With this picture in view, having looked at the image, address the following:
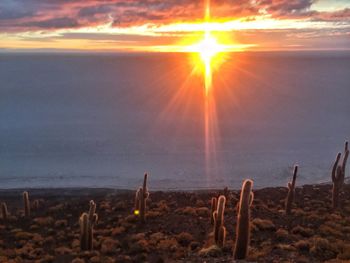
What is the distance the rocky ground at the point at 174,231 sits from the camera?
1750cm

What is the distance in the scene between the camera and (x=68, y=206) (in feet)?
104

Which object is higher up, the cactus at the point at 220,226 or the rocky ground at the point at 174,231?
the cactus at the point at 220,226

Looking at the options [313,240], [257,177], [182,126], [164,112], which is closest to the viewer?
[313,240]

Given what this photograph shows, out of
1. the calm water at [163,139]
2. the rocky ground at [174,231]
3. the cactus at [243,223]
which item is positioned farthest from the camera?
the calm water at [163,139]

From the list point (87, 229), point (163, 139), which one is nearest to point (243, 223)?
point (87, 229)

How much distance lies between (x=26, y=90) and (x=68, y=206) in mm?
108830

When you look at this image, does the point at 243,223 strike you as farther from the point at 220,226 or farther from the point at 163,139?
the point at 163,139

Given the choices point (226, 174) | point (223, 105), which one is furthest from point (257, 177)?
point (223, 105)

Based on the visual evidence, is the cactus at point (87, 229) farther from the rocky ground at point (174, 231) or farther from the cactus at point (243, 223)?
the cactus at point (243, 223)

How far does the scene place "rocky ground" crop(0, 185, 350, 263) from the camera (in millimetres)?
17500

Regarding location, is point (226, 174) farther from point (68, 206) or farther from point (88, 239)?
point (88, 239)

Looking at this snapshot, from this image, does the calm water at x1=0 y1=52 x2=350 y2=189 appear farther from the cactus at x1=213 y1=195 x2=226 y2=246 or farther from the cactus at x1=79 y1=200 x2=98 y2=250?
the cactus at x1=213 y1=195 x2=226 y2=246

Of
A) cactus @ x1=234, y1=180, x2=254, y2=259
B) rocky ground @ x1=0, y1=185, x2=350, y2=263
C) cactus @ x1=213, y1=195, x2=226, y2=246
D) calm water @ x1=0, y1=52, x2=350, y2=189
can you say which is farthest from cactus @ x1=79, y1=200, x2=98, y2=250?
calm water @ x1=0, y1=52, x2=350, y2=189

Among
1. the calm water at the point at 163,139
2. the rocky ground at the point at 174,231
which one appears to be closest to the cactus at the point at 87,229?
the rocky ground at the point at 174,231
